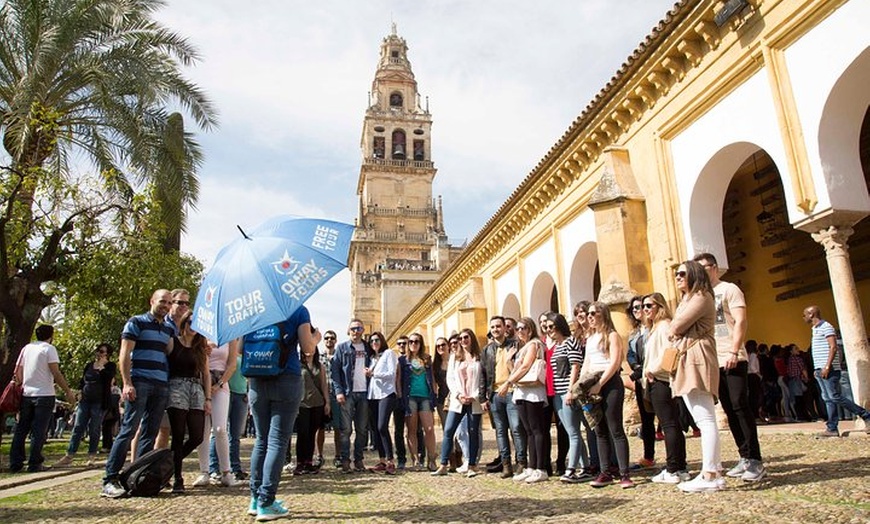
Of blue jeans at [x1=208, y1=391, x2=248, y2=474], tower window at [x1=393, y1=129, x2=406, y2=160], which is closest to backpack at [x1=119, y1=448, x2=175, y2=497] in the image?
blue jeans at [x1=208, y1=391, x2=248, y2=474]

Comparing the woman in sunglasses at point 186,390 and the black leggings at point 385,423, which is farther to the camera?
the black leggings at point 385,423

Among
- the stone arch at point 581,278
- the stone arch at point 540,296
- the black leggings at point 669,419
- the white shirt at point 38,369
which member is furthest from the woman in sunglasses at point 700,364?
the stone arch at point 540,296

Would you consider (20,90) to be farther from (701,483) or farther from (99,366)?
(701,483)

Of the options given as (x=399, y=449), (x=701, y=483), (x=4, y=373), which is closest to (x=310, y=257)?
(x=701, y=483)

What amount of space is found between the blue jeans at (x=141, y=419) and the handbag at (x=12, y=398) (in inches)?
158

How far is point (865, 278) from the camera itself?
1197cm

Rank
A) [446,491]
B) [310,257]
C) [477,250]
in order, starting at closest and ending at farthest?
[310,257] < [446,491] < [477,250]

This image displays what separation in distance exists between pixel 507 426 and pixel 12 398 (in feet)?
21.9

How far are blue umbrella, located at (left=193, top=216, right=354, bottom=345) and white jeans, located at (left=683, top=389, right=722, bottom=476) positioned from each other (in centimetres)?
285

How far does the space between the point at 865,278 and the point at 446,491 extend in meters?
10.4

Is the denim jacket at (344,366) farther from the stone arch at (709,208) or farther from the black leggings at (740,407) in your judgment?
the stone arch at (709,208)

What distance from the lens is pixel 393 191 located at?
5912 cm

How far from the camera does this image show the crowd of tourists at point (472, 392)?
467 centimetres

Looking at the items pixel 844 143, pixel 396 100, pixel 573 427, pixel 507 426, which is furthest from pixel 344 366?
pixel 396 100
